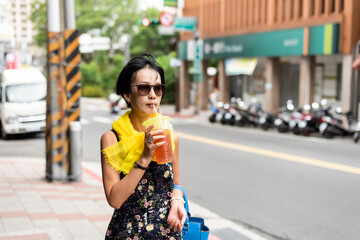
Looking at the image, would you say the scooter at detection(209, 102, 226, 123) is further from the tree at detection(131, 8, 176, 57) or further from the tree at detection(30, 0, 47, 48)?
the tree at detection(30, 0, 47, 48)

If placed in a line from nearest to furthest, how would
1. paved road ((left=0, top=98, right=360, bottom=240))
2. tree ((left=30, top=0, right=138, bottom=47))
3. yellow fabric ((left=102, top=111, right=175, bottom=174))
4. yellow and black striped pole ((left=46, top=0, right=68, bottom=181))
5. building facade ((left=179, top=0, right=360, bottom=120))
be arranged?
yellow fabric ((left=102, top=111, right=175, bottom=174)), paved road ((left=0, top=98, right=360, bottom=240)), yellow and black striped pole ((left=46, top=0, right=68, bottom=181)), building facade ((left=179, top=0, right=360, bottom=120)), tree ((left=30, top=0, right=138, bottom=47))

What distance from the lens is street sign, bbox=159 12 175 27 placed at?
22.8 metres

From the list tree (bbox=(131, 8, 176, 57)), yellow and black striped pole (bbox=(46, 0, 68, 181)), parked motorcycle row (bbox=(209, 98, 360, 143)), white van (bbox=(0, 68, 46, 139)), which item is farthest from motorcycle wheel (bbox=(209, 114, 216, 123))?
tree (bbox=(131, 8, 176, 57))

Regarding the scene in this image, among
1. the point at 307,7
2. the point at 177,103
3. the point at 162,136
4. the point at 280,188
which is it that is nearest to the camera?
the point at 162,136

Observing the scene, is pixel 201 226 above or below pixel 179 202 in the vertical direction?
below

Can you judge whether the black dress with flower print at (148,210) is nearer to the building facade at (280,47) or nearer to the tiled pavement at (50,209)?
the tiled pavement at (50,209)

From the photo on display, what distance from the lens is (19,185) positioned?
7.85 m

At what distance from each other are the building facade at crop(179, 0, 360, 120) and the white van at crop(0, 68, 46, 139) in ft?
38.3

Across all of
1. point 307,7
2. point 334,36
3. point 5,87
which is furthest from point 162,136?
point 307,7

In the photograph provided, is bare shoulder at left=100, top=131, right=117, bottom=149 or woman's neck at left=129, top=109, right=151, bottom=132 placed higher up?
woman's neck at left=129, top=109, right=151, bottom=132

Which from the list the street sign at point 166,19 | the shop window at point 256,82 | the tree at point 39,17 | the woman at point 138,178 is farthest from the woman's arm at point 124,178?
the tree at point 39,17

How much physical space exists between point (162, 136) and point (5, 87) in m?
15.3

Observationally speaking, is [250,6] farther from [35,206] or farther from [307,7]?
[35,206]

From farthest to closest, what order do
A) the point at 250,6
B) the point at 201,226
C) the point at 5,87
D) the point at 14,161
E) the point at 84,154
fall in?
the point at 250,6, the point at 5,87, the point at 84,154, the point at 14,161, the point at 201,226
